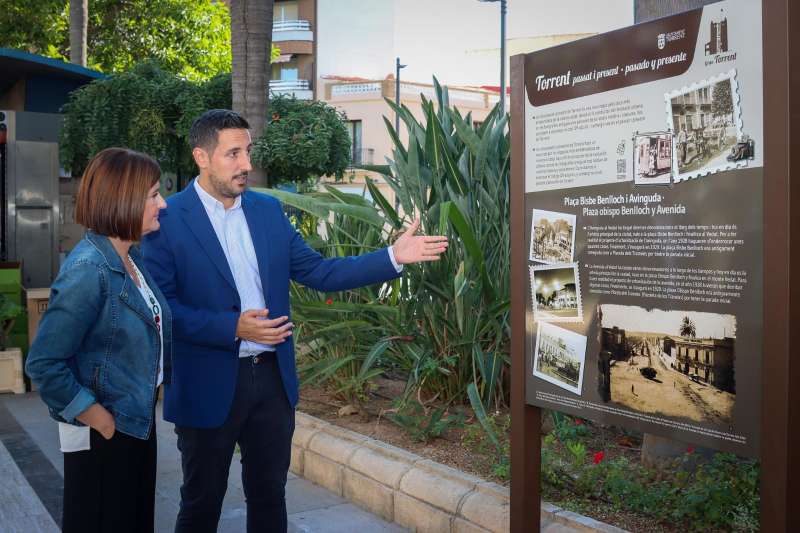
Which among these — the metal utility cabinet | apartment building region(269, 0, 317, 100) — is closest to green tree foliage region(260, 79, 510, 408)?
the metal utility cabinet

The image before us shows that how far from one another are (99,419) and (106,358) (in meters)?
0.19

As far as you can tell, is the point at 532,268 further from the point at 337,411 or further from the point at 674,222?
the point at 337,411

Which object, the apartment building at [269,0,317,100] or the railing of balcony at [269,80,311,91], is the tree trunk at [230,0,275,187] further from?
the railing of balcony at [269,80,311,91]

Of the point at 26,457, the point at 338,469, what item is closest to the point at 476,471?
the point at 338,469

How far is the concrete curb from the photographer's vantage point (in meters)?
3.91

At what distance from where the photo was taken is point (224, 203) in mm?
3428

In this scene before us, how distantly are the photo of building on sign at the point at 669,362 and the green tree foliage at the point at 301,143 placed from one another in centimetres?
592

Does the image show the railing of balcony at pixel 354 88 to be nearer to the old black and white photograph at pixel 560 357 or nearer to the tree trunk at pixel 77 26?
the tree trunk at pixel 77 26

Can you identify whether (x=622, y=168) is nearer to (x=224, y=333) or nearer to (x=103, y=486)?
(x=224, y=333)

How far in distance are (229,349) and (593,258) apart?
130cm

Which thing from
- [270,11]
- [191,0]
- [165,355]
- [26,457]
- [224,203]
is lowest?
[26,457]

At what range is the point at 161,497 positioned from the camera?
4.98 m

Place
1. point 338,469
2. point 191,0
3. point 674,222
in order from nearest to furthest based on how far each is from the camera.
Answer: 1. point 674,222
2. point 338,469
3. point 191,0

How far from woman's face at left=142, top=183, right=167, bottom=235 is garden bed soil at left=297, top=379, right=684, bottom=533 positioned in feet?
6.61
